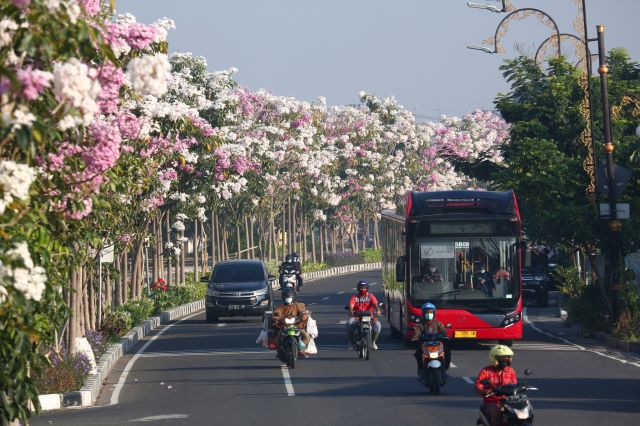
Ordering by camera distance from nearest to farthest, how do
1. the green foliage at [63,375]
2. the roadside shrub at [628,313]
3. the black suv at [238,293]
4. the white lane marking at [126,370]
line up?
1. the green foliage at [63,375]
2. the white lane marking at [126,370]
3. the roadside shrub at [628,313]
4. the black suv at [238,293]

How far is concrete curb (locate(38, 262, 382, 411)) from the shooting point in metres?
20.3

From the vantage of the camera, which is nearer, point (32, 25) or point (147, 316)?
point (32, 25)

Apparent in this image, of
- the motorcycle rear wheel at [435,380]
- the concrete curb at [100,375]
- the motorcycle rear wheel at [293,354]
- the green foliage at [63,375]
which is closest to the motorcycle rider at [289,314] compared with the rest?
the motorcycle rear wheel at [293,354]

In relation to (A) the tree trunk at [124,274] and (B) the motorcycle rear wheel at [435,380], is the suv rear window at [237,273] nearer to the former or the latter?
(A) the tree trunk at [124,274]

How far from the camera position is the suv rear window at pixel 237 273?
40.7 m

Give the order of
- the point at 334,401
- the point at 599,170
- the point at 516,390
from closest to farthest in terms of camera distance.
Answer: the point at 516,390 < the point at 334,401 < the point at 599,170

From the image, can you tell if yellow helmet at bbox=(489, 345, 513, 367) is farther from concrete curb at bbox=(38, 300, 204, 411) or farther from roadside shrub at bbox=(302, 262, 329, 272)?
roadside shrub at bbox=(302, 262, 329, 272)

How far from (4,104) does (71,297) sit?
634 inches

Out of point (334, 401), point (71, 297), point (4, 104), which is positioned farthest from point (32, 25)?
point (71, 297)

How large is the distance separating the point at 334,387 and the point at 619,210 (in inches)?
455

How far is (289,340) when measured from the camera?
25031mm

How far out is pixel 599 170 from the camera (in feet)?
104

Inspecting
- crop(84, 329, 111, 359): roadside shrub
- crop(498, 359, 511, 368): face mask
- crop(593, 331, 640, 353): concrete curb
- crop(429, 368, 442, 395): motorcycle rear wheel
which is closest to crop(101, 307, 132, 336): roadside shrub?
crop(84, 329, 111, 359): roadside shrub

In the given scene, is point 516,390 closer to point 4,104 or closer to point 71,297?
point 4,104
